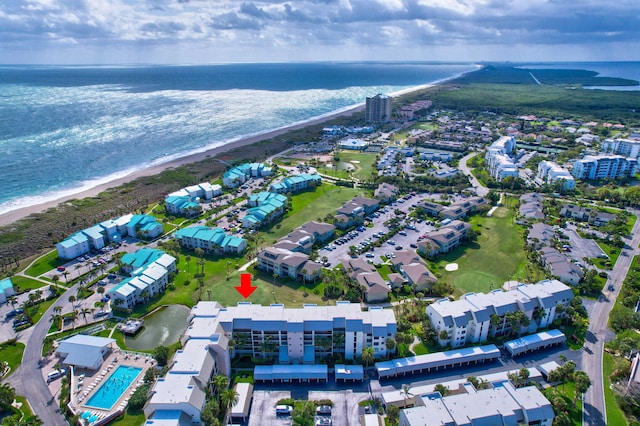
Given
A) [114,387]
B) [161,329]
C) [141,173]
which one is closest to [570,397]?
[114,387]

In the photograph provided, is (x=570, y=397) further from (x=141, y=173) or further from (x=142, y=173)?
(x=141, y=173)

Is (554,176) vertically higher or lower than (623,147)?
lower

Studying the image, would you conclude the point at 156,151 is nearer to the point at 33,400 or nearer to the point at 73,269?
the point at 73,269

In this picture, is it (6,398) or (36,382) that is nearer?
(6,398)

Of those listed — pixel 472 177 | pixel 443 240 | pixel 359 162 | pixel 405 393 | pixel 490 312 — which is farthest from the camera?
pixel 359 162

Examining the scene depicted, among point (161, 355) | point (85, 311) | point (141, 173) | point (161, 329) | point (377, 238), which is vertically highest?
point (161, 355)

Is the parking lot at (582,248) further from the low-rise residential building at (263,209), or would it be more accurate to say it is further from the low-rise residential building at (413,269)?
the low-rise residential building at (263,209)
